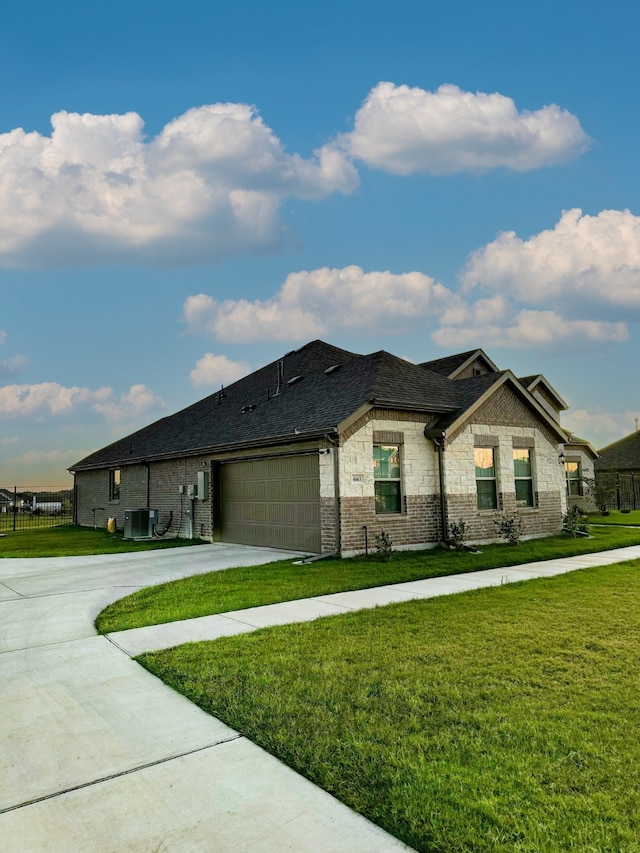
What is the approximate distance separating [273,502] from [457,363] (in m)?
9.88

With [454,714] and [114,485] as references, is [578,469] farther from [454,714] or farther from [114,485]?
[454,714]

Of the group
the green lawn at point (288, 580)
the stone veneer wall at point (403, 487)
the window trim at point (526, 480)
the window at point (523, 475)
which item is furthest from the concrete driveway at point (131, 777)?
the window at point (523, 475)

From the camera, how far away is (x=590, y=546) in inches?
562

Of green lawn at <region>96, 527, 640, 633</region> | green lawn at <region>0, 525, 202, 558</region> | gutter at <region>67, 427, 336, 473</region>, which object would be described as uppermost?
gutter at <region>67, 427, 336, 473</region>

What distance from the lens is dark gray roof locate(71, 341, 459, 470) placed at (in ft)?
45.0

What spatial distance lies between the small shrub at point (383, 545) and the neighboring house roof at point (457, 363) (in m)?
9.05

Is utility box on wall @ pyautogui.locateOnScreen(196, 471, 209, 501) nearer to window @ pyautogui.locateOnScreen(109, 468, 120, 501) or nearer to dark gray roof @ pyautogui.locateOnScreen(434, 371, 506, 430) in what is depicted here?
dark gray roof @ pyautogui.locateOnScreen(434, 371, 506, 430)

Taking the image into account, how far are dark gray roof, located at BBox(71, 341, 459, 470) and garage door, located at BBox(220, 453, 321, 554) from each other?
0.80 meters

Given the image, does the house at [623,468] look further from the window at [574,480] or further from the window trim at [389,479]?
the window trim at [389,479]

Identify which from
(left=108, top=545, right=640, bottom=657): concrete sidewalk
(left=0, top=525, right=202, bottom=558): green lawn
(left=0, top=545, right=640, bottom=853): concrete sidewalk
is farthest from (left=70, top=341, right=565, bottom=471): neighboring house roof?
(left=0, top=545, right=640, bottom=853): concrete sidewalk

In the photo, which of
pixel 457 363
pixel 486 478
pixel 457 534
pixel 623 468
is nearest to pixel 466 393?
pixel 486 478

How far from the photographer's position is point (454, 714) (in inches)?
155

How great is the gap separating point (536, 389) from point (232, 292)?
13958 millimetres

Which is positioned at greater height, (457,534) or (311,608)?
(457,534)
